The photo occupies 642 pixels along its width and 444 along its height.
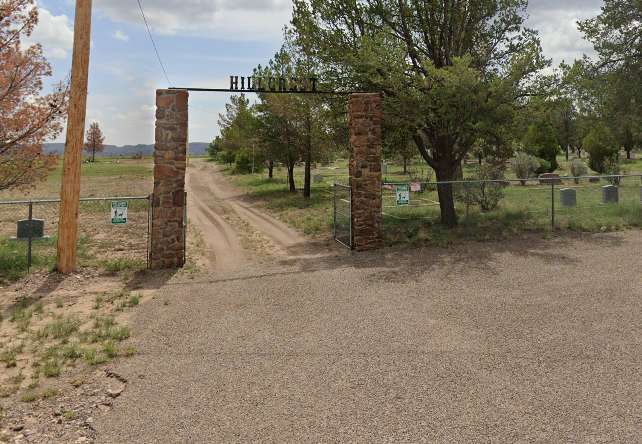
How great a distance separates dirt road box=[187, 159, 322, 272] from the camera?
1295 centimetres

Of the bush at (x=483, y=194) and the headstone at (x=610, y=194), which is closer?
the headstone at (x=610, y=194)

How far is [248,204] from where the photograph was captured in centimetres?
2655

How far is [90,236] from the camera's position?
15883mm

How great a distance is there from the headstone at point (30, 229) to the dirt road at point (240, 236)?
3.95m

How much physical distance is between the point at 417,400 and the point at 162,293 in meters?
6.10

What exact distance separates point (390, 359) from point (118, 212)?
7869mm

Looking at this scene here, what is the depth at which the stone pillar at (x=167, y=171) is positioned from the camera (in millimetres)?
11266

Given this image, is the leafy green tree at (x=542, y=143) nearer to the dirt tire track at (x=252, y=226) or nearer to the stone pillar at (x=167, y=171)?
the dirt tire track at (x=252, y=226)

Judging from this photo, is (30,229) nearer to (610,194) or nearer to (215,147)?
(610,194)

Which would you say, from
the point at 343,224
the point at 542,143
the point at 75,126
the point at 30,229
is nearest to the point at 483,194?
the point at 343,224

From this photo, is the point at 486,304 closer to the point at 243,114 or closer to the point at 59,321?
the point at 59,321

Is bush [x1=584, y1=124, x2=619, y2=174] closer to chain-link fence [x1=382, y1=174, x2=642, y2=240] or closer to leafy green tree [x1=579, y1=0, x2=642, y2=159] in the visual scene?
chain-link fence [x1=382, y1=174, x2=642, y2=240]

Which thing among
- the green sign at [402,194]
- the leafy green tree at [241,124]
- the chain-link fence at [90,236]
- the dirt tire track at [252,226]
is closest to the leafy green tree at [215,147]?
the leafy green tree at [241,124]

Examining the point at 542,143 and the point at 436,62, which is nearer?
the point at 436,62
